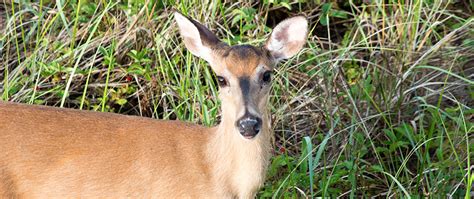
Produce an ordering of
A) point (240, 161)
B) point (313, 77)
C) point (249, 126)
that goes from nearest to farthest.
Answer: point (249, 126) → point (240, 161) → point (313, 77)

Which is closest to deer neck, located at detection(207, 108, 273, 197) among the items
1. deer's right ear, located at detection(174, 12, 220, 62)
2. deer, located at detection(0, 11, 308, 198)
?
deer, located at detection(0, 11, 308, 198)

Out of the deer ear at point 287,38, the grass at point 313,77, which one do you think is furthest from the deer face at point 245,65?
the grass at point 313,77

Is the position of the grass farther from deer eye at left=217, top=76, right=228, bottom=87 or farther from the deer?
deer eye at left=217, top=76, right=228, bottom=87

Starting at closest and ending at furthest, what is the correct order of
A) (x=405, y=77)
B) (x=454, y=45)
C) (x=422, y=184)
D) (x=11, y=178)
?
(x=11, y=178), (x=422, y=184), (x=405, y=77), (x=454, y=45)

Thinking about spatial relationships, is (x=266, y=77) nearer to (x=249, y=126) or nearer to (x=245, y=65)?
(x=245, y=65)

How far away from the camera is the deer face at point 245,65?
5.19 m

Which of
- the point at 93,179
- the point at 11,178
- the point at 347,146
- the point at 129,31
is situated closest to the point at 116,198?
the point at 93,179

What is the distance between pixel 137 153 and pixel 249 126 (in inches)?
24.1

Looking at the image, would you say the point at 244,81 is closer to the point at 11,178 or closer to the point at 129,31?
the point at 11,178

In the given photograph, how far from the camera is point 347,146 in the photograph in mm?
6277

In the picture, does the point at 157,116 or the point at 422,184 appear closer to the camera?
the point at 422,184

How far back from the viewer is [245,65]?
5414 mm

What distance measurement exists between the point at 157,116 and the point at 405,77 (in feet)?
4.73

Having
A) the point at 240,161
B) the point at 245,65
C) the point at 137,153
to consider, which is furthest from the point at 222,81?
the point at 137,153
